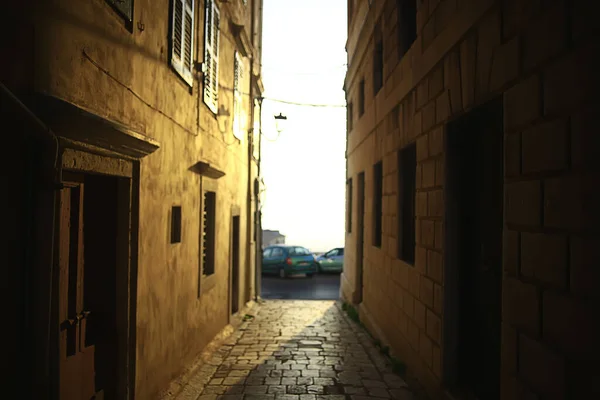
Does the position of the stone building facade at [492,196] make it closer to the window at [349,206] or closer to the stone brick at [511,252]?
the stone brick at [511,252]

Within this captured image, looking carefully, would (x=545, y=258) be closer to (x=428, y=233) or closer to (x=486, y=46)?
(x=486, y=46)

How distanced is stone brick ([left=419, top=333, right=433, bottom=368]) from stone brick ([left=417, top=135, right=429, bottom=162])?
204 centimetres

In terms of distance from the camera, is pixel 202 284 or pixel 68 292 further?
pixel 202 284

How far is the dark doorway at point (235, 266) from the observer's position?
37.6ft

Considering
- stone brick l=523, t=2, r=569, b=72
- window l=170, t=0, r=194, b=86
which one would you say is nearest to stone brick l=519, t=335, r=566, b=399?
stone brick l=523, t=2, r=569, b=72

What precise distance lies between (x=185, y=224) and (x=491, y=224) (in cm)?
393

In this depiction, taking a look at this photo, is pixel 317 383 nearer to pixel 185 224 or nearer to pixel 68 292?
pixel 185 224

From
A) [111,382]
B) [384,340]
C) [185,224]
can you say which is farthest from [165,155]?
[384,340]

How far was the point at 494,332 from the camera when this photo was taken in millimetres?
4020

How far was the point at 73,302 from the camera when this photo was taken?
3.97 meters

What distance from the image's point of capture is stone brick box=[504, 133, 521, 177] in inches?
123

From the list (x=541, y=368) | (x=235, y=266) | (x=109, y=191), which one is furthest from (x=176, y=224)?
(x=235, y=266)

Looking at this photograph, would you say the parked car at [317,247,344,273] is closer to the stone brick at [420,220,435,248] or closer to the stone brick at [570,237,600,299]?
the stone brick at [420,220,435,248]

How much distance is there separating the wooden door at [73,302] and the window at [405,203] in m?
4.27
